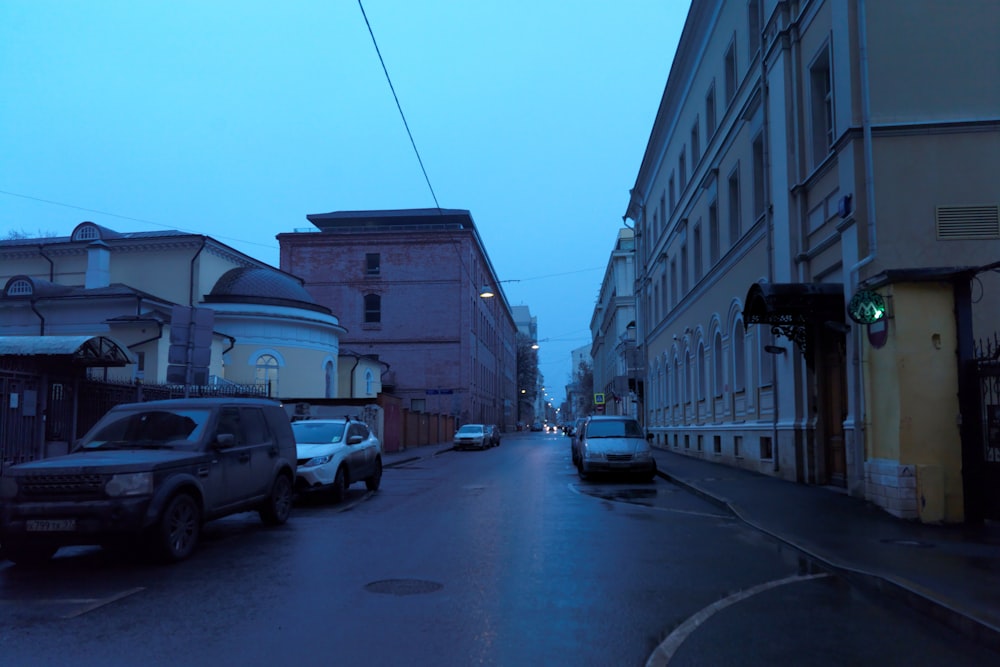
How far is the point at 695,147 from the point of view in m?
28.4

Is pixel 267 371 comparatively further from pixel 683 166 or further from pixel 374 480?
pixel 374 480

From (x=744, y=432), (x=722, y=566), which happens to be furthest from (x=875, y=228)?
(x=744, y=432)

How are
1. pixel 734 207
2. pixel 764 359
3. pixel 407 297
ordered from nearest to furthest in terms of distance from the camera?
pixel 764 359 → pixel 734 207 → pixel 407 297

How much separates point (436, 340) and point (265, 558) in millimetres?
55693

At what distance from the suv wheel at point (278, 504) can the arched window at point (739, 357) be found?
1318 centimetres

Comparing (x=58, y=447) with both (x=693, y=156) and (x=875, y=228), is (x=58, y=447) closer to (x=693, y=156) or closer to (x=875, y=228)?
(x=875, y=228)

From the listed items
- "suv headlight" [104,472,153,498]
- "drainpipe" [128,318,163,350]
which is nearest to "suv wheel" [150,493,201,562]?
"suv headlight" [104,472,153,498]

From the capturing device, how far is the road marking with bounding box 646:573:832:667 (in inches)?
208

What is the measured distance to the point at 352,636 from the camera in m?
5.72

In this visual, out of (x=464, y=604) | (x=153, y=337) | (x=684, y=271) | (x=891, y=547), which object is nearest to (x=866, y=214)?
(x=891, y=547)

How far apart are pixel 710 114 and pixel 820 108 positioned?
10.4 meters

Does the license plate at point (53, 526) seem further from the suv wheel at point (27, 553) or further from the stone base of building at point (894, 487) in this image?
the stone base of building at point (894, 487)

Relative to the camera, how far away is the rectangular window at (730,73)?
22484 millimetres

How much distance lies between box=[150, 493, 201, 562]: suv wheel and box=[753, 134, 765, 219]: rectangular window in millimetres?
15066
